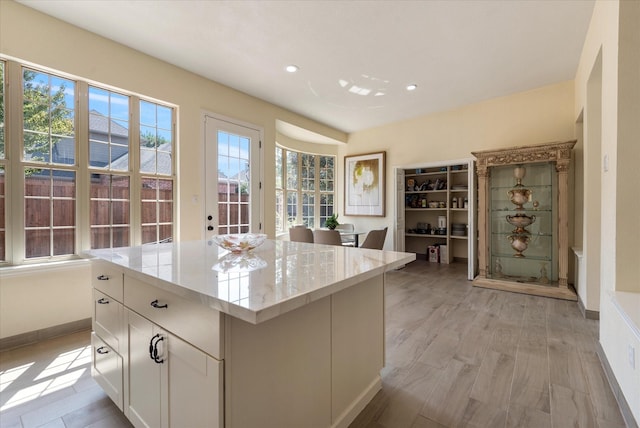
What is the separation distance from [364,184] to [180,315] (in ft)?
18.5

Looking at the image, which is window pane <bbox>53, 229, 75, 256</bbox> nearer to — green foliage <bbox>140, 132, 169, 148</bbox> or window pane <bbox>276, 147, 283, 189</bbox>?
green foliage <bbox>140, 132, 169, 148</bbox>

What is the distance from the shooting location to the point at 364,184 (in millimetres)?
6445

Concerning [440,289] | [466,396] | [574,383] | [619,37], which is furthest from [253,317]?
[440,289]

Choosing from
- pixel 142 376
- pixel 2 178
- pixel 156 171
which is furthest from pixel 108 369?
pixel 156 171

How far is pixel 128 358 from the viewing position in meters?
1.46

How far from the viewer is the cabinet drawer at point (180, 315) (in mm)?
958

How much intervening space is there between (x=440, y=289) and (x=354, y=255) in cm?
300

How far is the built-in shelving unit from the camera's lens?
568cm

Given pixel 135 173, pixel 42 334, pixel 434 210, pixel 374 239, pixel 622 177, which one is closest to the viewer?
pixel 622 177

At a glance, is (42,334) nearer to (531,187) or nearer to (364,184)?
(364,184)

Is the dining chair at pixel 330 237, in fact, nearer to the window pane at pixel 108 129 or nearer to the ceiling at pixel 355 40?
the ceiling at pixel 355 40

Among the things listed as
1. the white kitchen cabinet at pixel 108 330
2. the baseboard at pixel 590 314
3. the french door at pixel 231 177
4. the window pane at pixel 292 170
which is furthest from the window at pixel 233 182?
the baseboard at pixel 590 314

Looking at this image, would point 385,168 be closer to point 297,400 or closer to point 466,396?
point 466,396

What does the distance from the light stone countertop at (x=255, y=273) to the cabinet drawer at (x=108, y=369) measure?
54 centimetres
